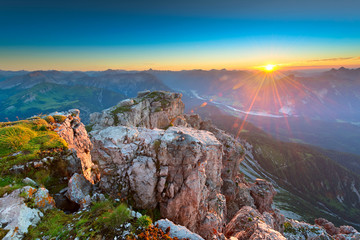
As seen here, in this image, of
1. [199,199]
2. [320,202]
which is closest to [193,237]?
[199,199]

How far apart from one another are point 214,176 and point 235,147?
129 ft

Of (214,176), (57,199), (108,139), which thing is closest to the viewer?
(57,199)

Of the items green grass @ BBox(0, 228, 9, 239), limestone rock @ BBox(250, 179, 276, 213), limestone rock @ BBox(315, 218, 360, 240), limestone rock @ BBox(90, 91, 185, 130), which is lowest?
limestone rock @ BBox(315, 218, 360, 240)

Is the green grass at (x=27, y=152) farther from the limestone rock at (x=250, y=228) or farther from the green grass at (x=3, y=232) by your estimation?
the limestone rock at (x=250, y=228)

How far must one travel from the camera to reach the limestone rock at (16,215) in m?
8.72

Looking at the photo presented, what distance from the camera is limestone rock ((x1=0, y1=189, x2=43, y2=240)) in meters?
8.72

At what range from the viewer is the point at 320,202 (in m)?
145

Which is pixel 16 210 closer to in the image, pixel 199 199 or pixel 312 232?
pixel 199 199

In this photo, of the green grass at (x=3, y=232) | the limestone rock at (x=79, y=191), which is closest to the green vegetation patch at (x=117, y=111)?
the limestone rock at (x=79, y=191)

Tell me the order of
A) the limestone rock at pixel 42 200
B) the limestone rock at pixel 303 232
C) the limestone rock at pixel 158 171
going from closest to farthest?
the limestone rock at pixel 42 200
the limestone rock at pixel 158 171
the limestone rock at pixel 303 232

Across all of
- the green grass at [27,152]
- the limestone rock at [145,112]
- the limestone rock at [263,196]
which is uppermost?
the green grass at [27,152]

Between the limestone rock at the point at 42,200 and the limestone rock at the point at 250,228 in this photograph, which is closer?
the limestone rock at the point at 42,200

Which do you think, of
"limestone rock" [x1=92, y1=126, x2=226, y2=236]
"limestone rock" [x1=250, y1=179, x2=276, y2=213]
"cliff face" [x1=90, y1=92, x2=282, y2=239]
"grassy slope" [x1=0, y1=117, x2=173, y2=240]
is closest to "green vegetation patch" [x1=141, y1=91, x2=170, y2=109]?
"limestone rock" [x1=250, y1=179, x2=276, y2=213]

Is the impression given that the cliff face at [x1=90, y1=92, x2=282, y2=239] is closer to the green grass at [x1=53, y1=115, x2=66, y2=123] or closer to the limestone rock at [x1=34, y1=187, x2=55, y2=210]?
the limestone rock at [x1=34, y1=187, x2=55, y2=210]
